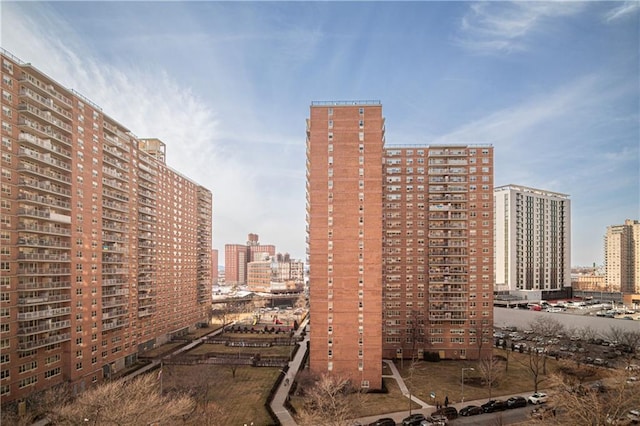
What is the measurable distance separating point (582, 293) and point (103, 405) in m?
151

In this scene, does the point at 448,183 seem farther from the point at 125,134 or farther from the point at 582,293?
the point at 582,293

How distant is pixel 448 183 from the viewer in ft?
227

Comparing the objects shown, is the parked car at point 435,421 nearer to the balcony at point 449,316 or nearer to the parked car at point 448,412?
the parked car at point 448,412

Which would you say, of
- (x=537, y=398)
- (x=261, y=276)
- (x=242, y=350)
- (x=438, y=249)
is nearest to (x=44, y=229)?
(x=242, y=350)

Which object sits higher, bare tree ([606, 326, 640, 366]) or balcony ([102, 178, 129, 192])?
balcony ([102, 178, 129, 192])

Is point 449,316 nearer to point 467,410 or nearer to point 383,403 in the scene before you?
point 467,410

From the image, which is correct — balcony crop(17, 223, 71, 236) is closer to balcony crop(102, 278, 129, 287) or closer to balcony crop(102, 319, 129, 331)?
balcony crop(102, 278, 129, 287)

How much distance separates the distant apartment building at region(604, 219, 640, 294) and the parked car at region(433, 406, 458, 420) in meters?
148

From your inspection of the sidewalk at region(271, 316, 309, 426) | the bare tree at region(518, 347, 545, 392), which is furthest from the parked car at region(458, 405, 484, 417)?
the sidewalk at region(271, 316, 309, 426)

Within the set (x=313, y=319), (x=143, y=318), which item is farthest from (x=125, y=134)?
(x=313, y=319)

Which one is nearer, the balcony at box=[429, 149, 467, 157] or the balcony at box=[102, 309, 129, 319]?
the balcony at box=[102, 309, 129, 319]

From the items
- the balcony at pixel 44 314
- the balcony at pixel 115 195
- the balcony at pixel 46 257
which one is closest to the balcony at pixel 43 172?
the balcony at pixel 115 195

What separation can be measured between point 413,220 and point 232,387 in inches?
1685

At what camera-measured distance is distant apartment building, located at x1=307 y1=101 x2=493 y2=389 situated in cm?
5175
